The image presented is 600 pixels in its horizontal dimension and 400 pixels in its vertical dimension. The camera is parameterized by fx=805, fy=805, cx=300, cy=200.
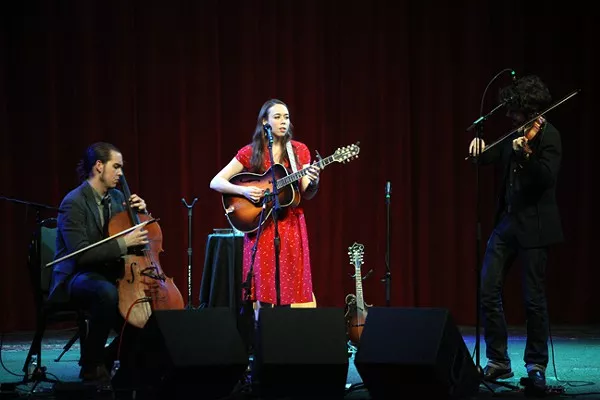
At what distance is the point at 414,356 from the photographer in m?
4.15

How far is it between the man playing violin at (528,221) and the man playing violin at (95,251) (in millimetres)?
2292

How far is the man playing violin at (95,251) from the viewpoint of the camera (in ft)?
16.7

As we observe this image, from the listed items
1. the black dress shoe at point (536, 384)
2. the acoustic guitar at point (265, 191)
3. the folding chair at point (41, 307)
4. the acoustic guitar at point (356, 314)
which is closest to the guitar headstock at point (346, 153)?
the acoustic guitar at point (265, 191)

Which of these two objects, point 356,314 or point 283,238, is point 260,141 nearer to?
point 283,238

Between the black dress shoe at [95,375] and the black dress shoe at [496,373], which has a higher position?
the black dress shoe at [95,375]

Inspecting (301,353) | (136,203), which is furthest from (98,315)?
(301,353)

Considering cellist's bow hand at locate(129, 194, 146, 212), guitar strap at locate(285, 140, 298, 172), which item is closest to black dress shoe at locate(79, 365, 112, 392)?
cellist's bow hand at locate(129, 194, 146, 212)

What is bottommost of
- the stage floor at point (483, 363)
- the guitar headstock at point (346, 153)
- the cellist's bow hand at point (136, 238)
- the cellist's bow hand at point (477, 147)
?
the stage floor at point (483, 363)

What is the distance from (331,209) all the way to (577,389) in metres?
3.75

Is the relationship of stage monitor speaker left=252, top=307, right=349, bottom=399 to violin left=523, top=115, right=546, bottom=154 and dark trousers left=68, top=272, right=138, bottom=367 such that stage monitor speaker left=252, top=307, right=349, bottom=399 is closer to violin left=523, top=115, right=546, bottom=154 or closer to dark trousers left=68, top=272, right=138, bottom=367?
dark trousers left=68, top=272, right=138, bottom=367

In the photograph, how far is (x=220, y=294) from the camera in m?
6.55

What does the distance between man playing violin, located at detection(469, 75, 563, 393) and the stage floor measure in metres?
0.25

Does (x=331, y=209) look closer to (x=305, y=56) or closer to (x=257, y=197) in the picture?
(x=305, y=56)

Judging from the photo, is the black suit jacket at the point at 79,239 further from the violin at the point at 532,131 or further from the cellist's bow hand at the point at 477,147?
the violin at the point at 532,131
